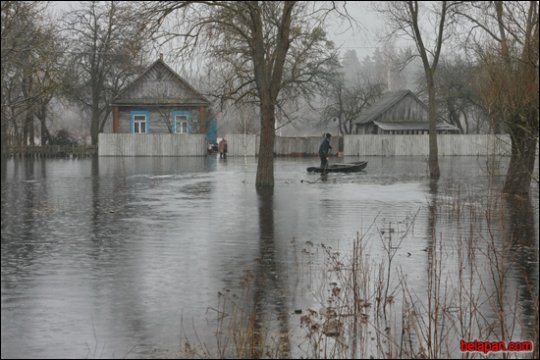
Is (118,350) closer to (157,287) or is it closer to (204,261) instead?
(157,287)

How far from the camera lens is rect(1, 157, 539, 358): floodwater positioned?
29.1ft

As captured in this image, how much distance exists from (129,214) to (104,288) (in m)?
9.40

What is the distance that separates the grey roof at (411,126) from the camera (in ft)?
222

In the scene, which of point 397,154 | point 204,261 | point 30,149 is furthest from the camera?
point 397,154

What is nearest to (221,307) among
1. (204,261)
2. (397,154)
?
(204,261)

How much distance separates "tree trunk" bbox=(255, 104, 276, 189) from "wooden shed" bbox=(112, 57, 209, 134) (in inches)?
1297

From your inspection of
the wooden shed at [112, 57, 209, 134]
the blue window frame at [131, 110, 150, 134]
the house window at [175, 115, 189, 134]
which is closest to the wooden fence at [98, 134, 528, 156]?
the wooden shed at [112, 57, 209, 134]

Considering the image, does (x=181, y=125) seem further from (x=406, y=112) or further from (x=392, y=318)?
(x=392, y=318)

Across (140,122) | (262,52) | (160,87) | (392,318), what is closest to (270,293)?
(392,318)

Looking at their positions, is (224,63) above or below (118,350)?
above

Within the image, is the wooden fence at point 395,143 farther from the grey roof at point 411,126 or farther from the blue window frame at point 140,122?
the blue window frame at point 140,122

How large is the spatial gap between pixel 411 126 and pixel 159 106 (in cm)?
2201

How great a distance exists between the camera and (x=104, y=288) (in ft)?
35.2

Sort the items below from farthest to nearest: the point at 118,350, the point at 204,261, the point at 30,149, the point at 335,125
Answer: the point at 335,125
the point at 30,149
the point at 204,261
the point at 118,350
